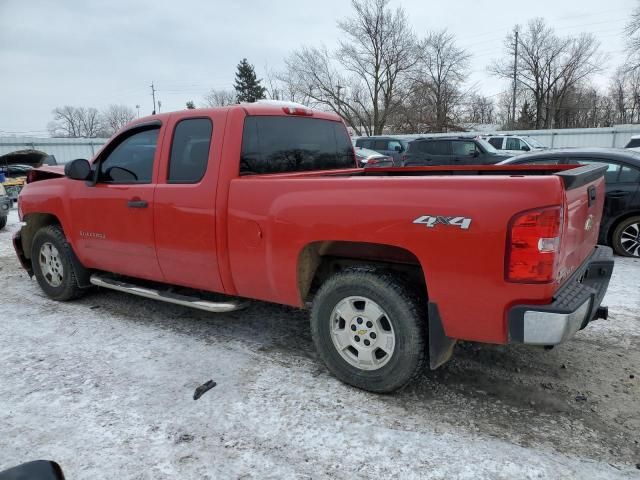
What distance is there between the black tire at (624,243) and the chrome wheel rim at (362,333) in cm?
539

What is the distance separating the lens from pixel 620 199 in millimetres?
6691

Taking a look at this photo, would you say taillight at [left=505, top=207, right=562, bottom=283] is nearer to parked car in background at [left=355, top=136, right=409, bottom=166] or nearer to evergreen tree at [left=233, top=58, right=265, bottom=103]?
parked car in background at [left=355, top=136, right=409, bottom=166]

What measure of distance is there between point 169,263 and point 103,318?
124 centimetres

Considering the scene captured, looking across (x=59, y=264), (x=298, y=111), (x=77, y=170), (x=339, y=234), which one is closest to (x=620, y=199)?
(x=298, y=111)

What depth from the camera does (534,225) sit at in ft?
7.63

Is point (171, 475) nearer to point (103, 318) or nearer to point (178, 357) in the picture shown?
point (178, 357)

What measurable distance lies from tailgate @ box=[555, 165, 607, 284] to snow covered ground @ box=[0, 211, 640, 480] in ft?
2.85

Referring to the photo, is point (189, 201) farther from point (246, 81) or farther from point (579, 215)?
point (246, 81)

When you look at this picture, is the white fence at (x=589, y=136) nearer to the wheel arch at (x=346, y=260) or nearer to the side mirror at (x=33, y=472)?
the wheel arch at (x=346, y=260)

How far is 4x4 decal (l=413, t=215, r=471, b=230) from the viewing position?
2471 mm

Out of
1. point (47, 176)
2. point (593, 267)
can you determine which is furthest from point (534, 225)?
point (47, 176)

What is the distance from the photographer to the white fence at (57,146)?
2730 centimetres

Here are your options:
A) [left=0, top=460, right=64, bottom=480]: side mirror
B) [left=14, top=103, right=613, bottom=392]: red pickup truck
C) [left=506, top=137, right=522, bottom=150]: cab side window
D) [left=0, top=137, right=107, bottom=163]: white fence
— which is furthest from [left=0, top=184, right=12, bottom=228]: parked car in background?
[left=0, top=137, right=107, bottom=163]: white fence

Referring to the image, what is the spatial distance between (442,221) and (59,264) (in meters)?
4.25
